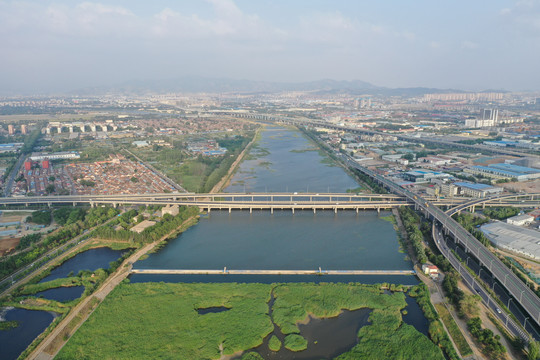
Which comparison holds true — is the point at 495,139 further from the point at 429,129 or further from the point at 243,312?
the point at 243,312

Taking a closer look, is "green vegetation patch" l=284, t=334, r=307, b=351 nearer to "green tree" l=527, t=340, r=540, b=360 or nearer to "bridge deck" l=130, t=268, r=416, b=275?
"bridge deck" l=130, t=268, r=416, b=275

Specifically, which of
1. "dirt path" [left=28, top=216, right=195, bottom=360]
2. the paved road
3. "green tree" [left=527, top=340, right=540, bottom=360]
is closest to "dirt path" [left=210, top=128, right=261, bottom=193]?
"dirt path" [left=28, top=216, right=195, bottom=360]

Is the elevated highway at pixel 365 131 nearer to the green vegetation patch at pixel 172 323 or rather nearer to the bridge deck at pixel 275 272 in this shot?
the bridge deck at pixel 275 272

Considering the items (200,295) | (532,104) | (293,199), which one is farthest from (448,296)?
(532,104)

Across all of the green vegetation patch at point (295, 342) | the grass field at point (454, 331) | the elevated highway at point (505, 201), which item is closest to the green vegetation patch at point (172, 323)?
the green vegetation patch at point (295, 342)

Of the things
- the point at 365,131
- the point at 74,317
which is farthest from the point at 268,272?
the point at 365,131

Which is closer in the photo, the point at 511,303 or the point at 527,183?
the point at 511,303
